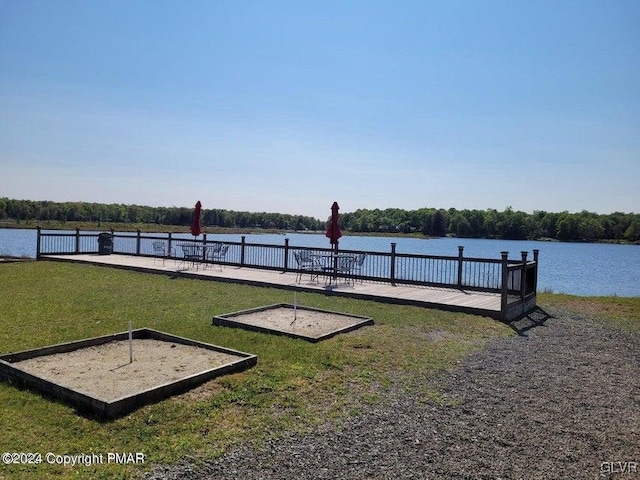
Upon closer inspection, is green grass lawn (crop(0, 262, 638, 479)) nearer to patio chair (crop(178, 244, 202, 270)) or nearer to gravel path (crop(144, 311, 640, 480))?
gravel path (crop(144, 311, 640, 480))

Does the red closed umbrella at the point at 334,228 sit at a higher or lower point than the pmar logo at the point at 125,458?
higher

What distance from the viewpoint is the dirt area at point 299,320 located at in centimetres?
700

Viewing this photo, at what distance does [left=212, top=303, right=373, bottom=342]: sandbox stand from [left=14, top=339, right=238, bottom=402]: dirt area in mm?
1345

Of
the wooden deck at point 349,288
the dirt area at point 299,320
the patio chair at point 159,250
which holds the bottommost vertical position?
the dirt area at point 299,320

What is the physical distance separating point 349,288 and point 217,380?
7.19 meters

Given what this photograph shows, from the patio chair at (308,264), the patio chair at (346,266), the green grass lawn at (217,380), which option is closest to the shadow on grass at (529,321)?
the green grass lawn at (217,380)

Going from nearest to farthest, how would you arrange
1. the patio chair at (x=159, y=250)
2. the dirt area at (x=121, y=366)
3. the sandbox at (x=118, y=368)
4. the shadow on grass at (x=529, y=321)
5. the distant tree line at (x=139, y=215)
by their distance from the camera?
the sandbox at (x=118, y=368), the dirt area at (x=121, y=366), the shadow on grass at (x=529, y=321), the patio chair at (x=159, y=250), the distant tree line at (x=139, y=215)

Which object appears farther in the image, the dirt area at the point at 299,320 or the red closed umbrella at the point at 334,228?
the red closed umbrella at the point at 334,228

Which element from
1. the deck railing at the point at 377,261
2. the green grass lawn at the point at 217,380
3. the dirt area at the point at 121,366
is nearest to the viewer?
the green grass lawn at the point at 217,380

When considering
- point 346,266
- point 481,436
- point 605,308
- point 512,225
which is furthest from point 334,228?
point 512,225

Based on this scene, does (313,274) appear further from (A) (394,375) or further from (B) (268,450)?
(B) (268,450)

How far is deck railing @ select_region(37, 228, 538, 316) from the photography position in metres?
9.78

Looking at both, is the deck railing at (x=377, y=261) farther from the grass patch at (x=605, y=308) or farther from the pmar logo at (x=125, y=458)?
the pmar logo at (x=125, y=458)

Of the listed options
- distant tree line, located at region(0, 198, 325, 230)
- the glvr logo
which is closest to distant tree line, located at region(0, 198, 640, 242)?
distant tree line, located at region(0, 198, 325, 230)
